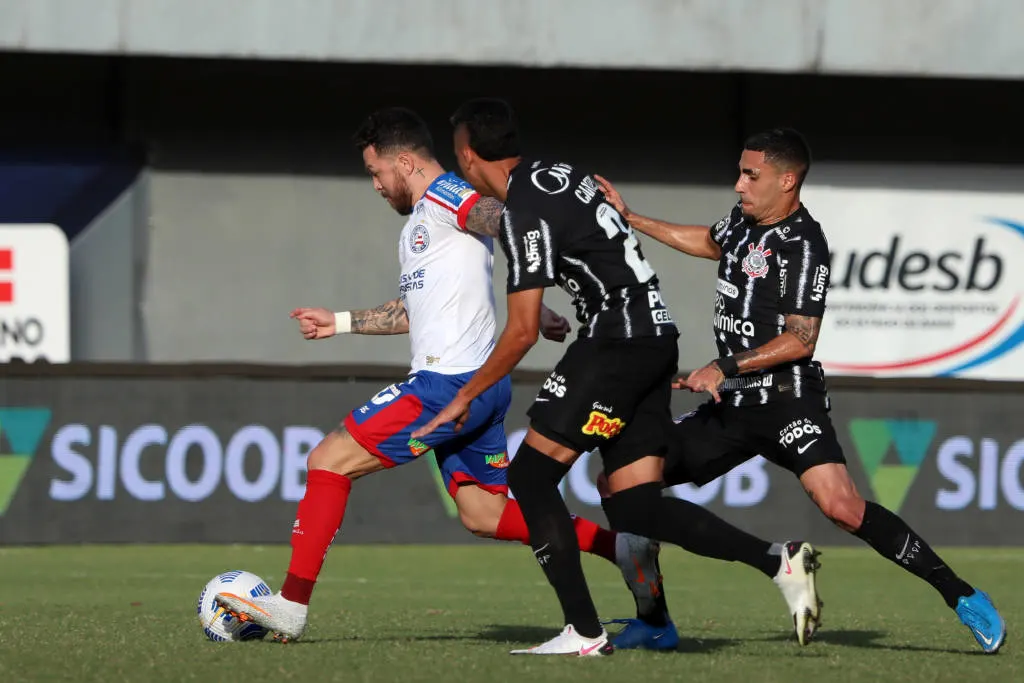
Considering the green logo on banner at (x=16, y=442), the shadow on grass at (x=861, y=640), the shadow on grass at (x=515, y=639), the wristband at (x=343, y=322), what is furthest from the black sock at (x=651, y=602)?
the green logo on banner at (x=16, y=442)

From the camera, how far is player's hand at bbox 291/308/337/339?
23.8 ft

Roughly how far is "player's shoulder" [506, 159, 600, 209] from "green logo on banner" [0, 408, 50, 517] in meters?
7.56

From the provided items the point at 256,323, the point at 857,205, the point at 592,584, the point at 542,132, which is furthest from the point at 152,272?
the point at 592,584

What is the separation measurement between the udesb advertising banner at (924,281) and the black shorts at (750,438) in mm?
10804

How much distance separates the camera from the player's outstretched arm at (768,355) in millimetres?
6492

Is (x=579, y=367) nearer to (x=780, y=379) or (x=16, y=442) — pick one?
(x=780, y=379)

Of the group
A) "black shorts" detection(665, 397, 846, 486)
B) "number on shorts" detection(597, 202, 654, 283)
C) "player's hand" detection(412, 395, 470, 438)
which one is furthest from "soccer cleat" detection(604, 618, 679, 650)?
"number on shorts" detection(597, 202, 654, 283)

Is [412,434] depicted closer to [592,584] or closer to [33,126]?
[592,584]

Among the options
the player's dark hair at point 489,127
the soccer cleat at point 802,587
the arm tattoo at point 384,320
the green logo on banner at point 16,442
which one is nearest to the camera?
the soccer cleat at point 802,587

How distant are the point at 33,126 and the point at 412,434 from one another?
40.0 ft

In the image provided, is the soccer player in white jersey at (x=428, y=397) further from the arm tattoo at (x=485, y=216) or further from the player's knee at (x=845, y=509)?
the player's knee at (x=845, y=509)

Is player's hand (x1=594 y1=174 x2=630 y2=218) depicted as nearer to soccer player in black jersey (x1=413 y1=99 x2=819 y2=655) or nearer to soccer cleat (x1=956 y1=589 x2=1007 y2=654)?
soccer player in black jersey (x1=413 y1=99 x2=819 y2=655)

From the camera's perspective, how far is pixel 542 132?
Result: 17.9m

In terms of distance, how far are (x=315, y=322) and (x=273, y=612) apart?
1.26m
